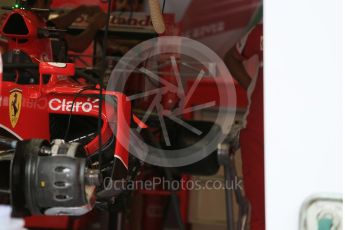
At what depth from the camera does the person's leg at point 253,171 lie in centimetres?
100

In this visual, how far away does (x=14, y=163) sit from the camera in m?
0.46

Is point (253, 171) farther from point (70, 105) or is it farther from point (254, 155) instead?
point (70, 105)

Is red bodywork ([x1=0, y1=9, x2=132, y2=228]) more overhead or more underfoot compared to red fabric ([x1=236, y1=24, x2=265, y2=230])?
more overhead

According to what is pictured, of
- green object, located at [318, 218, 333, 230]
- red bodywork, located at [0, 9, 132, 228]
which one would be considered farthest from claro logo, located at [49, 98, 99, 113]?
green object, located at [318, 218, 333, 230]

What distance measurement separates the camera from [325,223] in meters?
0.34

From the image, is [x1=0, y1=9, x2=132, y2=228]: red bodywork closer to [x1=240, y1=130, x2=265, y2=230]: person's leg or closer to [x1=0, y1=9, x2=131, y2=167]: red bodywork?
[x1=0, y1=9, x2=131, y2=167]: red bodywork

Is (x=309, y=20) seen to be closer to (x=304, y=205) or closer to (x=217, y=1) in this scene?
(x=304, y=205)

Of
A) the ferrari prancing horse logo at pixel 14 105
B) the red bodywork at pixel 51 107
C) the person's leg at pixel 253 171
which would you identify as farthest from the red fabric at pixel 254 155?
the ferrari prancing horse logo at pixel 14 105

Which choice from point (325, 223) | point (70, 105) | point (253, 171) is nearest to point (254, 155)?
point (253, 171)

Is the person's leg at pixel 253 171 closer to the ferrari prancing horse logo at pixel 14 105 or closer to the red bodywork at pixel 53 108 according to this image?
the red bodywork at pixel 53 108

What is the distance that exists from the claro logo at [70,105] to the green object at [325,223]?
0.41m

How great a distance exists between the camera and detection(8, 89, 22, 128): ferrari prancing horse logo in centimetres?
65

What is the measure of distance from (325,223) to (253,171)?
28.6 inches

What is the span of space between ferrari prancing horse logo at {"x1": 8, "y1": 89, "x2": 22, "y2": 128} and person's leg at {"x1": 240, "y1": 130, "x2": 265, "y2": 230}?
1.80ft
